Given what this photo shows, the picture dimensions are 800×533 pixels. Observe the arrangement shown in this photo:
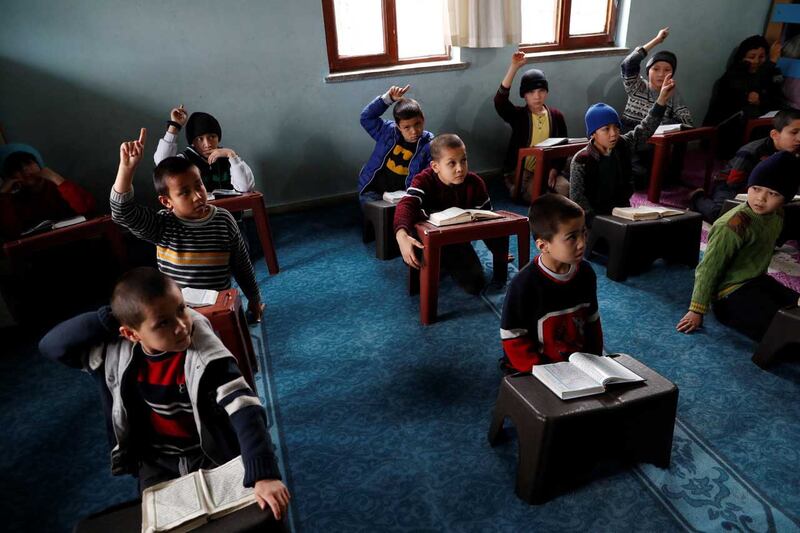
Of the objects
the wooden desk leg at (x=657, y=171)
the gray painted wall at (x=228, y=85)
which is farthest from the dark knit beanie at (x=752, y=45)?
the wooden desk leg at (x=657, y=171)

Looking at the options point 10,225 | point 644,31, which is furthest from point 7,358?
point 644,31

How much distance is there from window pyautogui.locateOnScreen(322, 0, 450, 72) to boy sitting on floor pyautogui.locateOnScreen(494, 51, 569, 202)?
2.28 feet

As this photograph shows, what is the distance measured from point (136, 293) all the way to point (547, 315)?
1.18 metres

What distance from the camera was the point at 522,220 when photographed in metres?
2.42

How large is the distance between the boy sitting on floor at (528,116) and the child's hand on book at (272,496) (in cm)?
325

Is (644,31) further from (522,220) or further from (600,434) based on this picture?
(600,434)

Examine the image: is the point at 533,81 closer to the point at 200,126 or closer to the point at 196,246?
the point at 200,126

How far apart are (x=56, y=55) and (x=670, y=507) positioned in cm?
410

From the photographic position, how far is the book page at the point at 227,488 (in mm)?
1062

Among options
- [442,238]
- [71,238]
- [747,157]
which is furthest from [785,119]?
[71,238]

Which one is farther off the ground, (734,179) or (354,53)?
(354,53)

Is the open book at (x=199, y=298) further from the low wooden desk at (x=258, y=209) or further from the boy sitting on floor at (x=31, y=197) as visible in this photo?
the boy sitting on floor at (x=31, y=197)

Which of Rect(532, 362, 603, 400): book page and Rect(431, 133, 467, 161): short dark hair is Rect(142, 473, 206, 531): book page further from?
Rect(431, 133, 467, 161): short dark hair

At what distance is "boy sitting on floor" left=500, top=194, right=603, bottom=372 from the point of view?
1563mm
